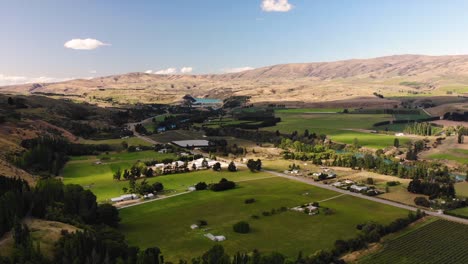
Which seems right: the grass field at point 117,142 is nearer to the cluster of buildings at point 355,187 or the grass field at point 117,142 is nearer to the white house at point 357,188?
the cluster of buildings at point 355,187

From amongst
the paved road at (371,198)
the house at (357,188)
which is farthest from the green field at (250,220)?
the house at (357,188)

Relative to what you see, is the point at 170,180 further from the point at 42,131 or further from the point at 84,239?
the point at 42,131

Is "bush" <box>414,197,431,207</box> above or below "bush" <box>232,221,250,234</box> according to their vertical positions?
below

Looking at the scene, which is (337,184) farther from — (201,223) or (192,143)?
(192,143)

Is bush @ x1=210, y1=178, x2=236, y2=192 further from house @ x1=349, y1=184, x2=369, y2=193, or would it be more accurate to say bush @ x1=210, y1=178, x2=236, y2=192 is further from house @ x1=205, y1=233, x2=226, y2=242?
house @ x1=349, y1=184, x2=369, y2=193

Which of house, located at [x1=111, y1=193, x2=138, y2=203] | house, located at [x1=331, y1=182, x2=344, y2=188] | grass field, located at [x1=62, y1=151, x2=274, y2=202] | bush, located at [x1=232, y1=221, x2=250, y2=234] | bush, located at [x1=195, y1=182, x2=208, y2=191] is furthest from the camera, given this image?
house, located at [x1=331, y1=182, x2=344, y2=188]

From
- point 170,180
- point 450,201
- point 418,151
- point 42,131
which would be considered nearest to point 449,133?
point 418,151

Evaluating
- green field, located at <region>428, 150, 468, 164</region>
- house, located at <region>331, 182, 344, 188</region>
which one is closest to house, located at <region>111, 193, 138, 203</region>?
house, located at <region>331, 182, 344, 188</region>
